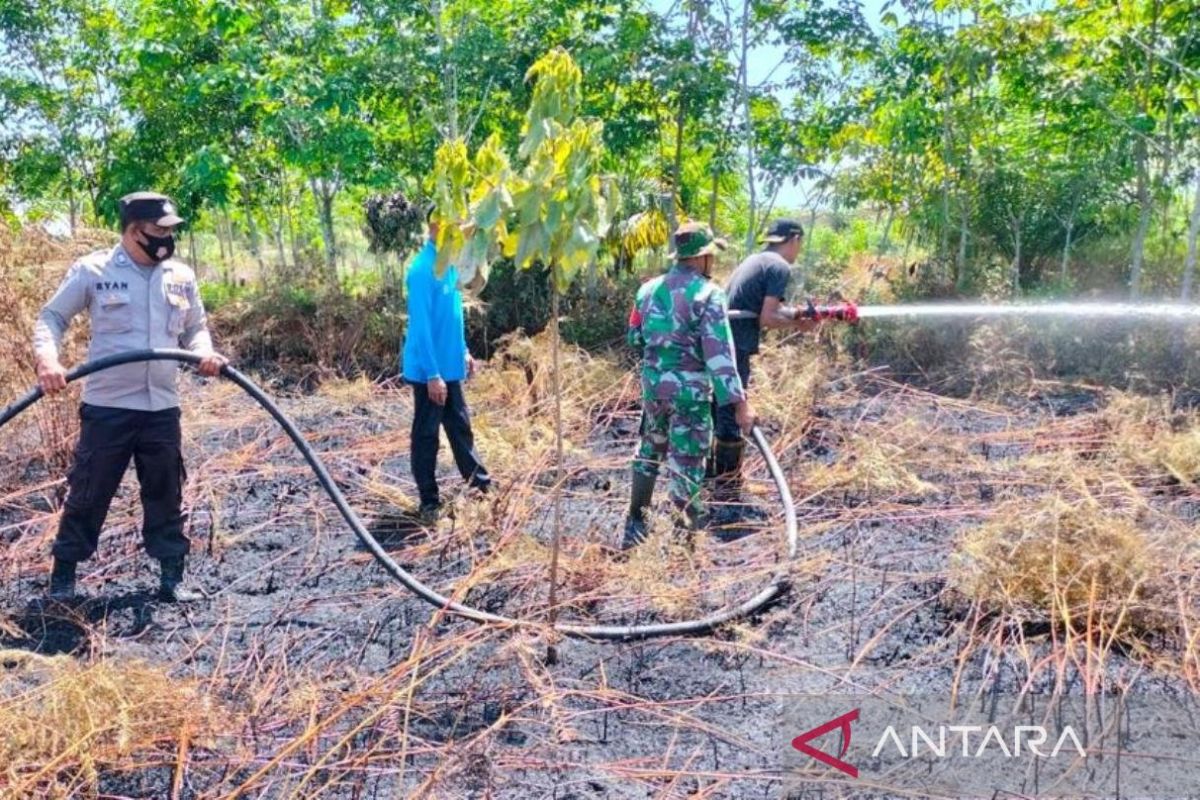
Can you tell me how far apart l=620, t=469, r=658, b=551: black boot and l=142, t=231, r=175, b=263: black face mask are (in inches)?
84.5

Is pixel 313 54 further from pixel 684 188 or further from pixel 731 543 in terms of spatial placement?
pixel 731 543

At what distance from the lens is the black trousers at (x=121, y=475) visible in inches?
148

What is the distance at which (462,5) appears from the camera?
9.89 m

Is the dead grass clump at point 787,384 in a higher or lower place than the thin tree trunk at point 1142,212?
lower

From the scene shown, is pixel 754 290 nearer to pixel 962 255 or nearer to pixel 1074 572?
pixel 1074 572

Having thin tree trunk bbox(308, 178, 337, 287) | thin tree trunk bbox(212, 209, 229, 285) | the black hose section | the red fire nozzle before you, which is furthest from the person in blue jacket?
thin tree trunk bbox(212, 209, 229, 285)

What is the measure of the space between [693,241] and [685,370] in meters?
0.56

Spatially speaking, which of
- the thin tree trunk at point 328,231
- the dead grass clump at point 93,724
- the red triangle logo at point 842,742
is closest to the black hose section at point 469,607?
the red triangle logo at point 842,742

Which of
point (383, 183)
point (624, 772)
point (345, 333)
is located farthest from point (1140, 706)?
point (383, 183)

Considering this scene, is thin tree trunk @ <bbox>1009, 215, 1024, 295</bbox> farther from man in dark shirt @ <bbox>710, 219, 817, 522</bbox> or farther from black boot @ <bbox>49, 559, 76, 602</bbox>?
black boot @ <bbox>49, 559, 76, 602</bbox>

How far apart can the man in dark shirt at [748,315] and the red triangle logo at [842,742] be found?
2.14 metres

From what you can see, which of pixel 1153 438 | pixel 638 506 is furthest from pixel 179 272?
pixel 1153 438

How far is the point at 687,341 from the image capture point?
4.34m

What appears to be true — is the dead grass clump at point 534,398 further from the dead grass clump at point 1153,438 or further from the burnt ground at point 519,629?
the dead grass clump at point 1153,438
